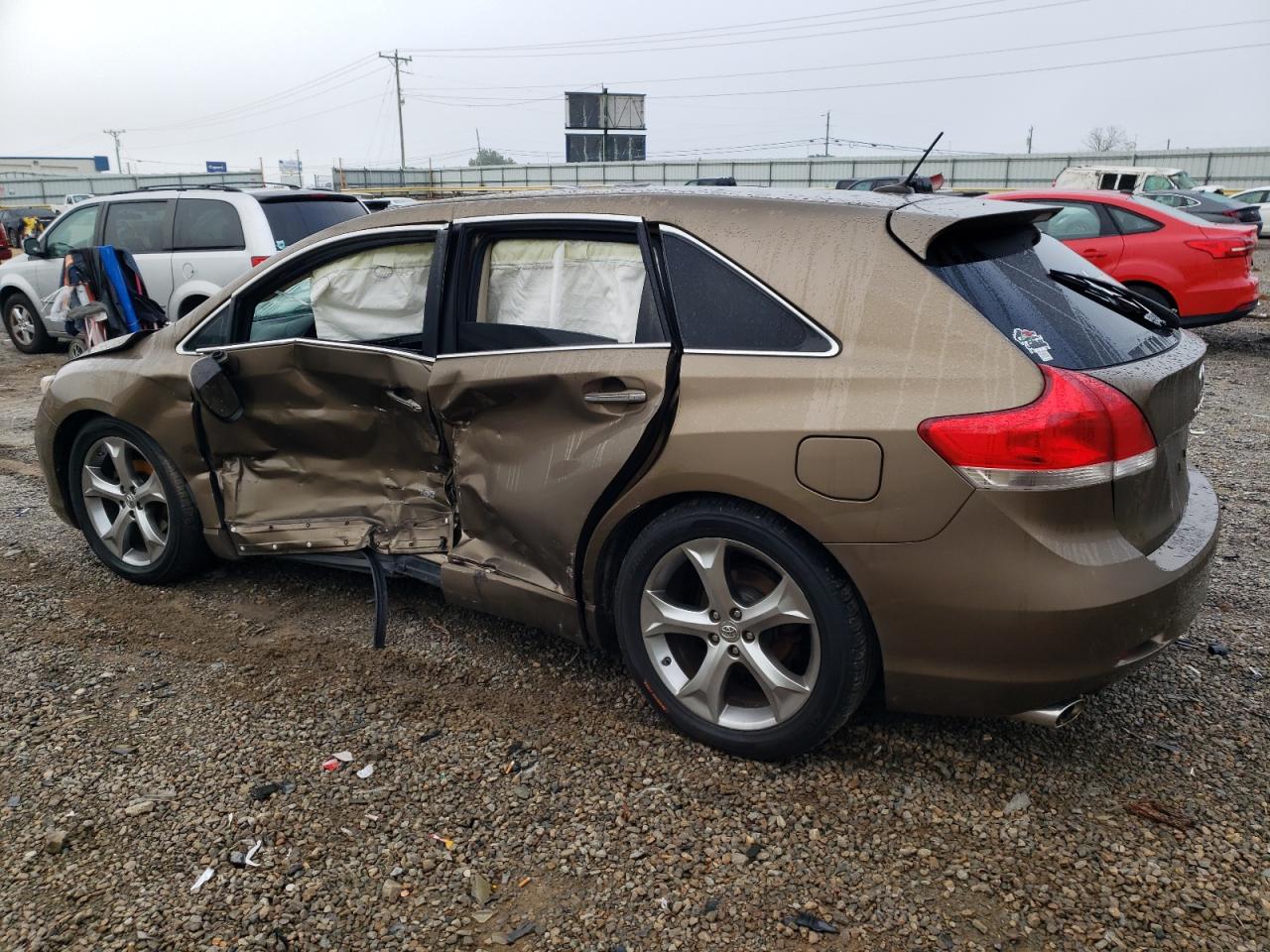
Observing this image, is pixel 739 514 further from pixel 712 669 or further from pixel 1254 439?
pixel 1254 439

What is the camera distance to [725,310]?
9.17ft

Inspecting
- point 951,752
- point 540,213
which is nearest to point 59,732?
point 540,213

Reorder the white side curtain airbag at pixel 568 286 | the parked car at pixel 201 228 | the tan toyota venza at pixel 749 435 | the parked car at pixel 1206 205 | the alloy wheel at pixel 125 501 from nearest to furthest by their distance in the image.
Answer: the tan toyota venza at pixel 749 435, the white side curtain airbag at pixel 568 286, the alloy wheel at pixel 125 501, the parked car at pixel 201 228, the parked car at pixel 1206 205

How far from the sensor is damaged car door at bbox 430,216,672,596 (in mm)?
2916

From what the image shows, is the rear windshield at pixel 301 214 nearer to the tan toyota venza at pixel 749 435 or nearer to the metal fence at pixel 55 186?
the tan toyota venza at pixel 749 435

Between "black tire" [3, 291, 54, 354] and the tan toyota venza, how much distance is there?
9916 millimetres

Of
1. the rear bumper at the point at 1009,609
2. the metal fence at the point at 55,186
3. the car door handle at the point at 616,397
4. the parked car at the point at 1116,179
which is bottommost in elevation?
the rear bumper at the point at 1009,609

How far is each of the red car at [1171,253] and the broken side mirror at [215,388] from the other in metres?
7.67

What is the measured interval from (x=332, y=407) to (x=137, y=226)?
7.84 metres

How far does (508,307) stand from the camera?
10.7ft

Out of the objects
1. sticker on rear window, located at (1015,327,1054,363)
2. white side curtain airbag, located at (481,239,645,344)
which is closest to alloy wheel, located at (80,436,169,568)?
white side curtain airbag, located at (481,239,645,344)

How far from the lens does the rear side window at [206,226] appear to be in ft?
30.7

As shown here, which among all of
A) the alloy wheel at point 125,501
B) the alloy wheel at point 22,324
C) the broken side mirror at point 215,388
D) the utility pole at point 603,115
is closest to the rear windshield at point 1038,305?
the broken side mirror at point 215,388

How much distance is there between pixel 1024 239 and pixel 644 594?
1.62 metres
